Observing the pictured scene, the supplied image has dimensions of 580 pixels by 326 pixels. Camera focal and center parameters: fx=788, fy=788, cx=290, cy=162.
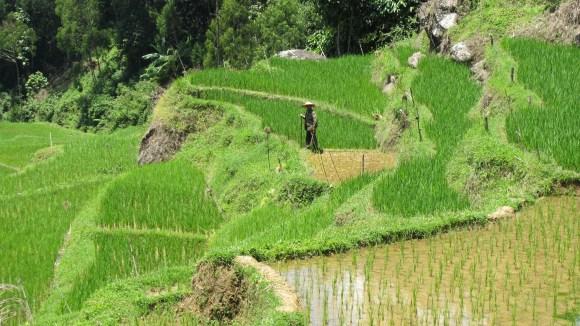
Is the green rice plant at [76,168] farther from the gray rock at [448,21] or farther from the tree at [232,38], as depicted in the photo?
the tree at [232,38]

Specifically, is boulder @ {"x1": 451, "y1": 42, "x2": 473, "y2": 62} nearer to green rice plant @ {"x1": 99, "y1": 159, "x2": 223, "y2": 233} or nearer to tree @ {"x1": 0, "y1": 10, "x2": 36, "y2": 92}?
green rice plant @ {"x1": 99, "y1": 159, "x2": 223, "y2": 233}

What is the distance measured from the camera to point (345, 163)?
11500mm

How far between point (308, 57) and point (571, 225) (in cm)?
1467

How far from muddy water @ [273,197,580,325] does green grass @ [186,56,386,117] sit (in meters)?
7.74

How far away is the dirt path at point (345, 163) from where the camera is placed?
36.1ft

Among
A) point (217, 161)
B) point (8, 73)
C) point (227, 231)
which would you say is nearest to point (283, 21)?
point (217, 161)

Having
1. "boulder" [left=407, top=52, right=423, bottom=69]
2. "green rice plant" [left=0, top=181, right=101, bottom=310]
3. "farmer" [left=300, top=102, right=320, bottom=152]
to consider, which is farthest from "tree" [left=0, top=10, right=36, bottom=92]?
"farmer" [left=300, top=102, right=320, bottom=152]

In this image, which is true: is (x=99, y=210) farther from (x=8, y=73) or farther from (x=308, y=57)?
(x=8, y=73)

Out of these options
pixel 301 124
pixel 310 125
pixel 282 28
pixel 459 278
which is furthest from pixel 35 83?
pixel 459 278

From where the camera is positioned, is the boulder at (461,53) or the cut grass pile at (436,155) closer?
the cut grass pile at (436,155)

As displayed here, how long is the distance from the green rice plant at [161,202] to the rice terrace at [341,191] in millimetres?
46

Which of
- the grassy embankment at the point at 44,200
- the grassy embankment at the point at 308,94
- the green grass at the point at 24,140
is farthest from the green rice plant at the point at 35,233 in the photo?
the green grass at the point at 24,140

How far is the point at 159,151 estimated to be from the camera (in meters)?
16.5

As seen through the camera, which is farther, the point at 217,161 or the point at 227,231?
the point at 217,161
